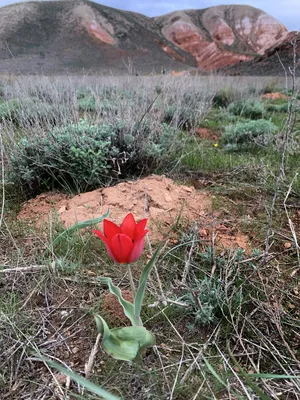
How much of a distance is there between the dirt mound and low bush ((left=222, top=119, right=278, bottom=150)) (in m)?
1.97

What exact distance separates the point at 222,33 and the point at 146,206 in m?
61.2

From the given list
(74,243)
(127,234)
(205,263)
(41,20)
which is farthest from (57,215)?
(41,20)

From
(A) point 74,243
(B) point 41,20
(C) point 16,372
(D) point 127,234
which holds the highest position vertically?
(B) point 41,20

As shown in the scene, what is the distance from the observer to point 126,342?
3.79 feet

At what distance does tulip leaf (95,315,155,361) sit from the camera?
43.0 inches

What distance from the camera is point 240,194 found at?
2797mm

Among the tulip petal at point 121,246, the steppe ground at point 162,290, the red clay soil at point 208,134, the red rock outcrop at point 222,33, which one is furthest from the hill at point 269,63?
the tulip petal at point 121,246

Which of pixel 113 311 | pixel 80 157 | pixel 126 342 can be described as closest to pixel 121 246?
pixel 126 342

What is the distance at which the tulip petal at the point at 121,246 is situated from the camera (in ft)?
3.50

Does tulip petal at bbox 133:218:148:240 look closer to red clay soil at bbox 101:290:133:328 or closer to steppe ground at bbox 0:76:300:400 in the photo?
steppe ground at bbox 0:76:300:400

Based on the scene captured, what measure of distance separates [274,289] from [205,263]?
387mm

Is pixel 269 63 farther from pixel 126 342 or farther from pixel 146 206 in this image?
pixel 126 342

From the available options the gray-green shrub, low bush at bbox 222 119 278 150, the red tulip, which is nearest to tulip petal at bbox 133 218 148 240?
the red tulip

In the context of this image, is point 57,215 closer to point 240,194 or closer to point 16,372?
point 16,372
